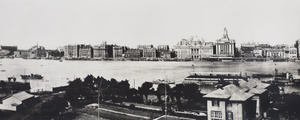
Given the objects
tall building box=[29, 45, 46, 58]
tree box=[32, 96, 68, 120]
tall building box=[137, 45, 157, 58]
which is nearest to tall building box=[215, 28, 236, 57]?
tall building box=[137, 45, 157, 58]

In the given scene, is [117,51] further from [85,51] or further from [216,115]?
[216,115]

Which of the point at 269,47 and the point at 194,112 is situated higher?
the point at 269,47

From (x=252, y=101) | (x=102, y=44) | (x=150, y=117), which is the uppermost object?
(x=102, y=44)

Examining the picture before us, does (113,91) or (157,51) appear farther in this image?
(157,51)

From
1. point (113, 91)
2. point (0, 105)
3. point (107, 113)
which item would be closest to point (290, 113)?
point (107, 113)

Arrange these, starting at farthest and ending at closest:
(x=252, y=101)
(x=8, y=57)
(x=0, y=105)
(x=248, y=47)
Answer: (x=248, y=47), (x=8, y=57), (x=0, y=105), (x=252, y=101)

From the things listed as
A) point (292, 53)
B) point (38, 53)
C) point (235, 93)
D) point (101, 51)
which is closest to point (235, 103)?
point (235, 93)

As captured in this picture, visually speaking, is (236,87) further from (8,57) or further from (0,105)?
(8,57)
